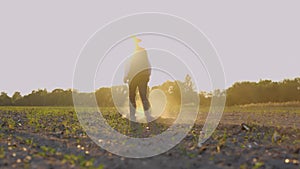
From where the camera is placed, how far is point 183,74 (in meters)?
11.2

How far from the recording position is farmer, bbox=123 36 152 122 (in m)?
12.2

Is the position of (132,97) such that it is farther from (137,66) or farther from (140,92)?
(137,66)

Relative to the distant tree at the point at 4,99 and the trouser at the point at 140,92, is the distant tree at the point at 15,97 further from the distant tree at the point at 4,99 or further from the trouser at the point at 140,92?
the trouser at the point at 140,92

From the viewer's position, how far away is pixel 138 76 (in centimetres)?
1245

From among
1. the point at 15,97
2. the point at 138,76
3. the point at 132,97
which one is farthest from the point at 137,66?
the point at 15,97

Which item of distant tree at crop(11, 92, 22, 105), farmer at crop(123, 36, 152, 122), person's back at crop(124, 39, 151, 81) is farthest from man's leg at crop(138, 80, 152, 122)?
distant tree at crop(11, 92, 22, 105)

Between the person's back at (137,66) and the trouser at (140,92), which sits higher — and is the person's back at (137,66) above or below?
above

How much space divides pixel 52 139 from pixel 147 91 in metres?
5.01

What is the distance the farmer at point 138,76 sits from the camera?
40.1ft

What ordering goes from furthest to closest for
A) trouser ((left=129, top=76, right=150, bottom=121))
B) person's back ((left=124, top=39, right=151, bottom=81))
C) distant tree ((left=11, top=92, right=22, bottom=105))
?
distant tree ((left=11, top=92, right=22, bottom=105))
trouser ((left=129, top=76, right=150, bottom=121))
person's back ((left=124, top=39, right=151, bottom=81))

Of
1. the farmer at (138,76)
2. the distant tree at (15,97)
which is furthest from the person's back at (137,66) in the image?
the distant tree at (15,97)

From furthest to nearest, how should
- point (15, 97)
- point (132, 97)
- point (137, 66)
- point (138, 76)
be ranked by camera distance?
point (15, 97), point (132, 97), point (138, 76), point (137, 66)

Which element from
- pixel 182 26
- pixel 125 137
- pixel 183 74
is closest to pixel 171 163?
pixel 125 137

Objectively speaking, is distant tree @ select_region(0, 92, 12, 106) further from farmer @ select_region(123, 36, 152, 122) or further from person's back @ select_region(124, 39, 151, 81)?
person's back @ select_region(124, 39, 151, 81)
